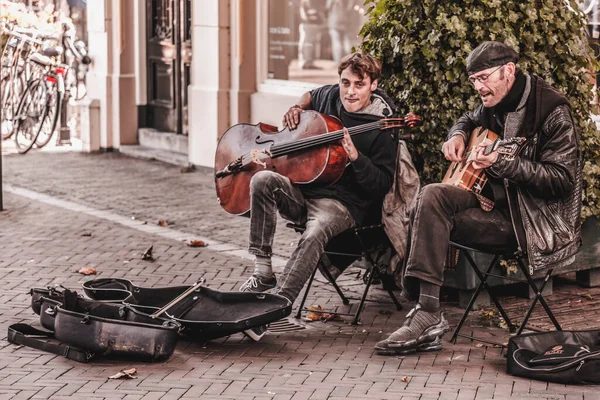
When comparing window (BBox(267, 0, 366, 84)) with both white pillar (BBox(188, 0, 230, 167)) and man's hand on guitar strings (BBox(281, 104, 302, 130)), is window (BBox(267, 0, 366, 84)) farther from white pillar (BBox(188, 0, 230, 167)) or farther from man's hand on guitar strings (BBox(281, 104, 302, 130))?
man's hand on guitar strings (BBox(281, 104, 302, 130))

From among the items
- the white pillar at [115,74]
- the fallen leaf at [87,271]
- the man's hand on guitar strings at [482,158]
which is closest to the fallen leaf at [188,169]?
the white pillar at [115,74]

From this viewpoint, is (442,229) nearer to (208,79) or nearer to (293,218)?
(293,218)

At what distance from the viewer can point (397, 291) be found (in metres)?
6.96

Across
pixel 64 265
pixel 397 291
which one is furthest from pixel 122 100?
pixel 397 291

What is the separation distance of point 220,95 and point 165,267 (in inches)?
174

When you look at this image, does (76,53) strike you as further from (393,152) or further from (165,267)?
(393,152)

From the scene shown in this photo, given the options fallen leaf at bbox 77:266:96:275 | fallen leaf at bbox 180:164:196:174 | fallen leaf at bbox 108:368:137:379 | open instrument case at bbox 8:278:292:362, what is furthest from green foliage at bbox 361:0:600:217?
fallen leaf at bbox 180:164:196:174

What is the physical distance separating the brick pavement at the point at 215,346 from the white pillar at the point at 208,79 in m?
1.98

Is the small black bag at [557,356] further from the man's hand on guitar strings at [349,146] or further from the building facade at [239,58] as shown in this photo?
the building facade at [239,58]

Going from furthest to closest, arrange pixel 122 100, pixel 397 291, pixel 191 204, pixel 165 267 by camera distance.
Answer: pixel 122 100, pixel 191 204, pixel 165 267, pixel 397 291

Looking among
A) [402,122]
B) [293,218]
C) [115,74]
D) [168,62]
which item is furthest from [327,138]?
[115,74]

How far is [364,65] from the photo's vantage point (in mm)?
6250

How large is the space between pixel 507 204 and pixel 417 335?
2.53 ft

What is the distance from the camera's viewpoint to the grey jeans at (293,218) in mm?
6035
